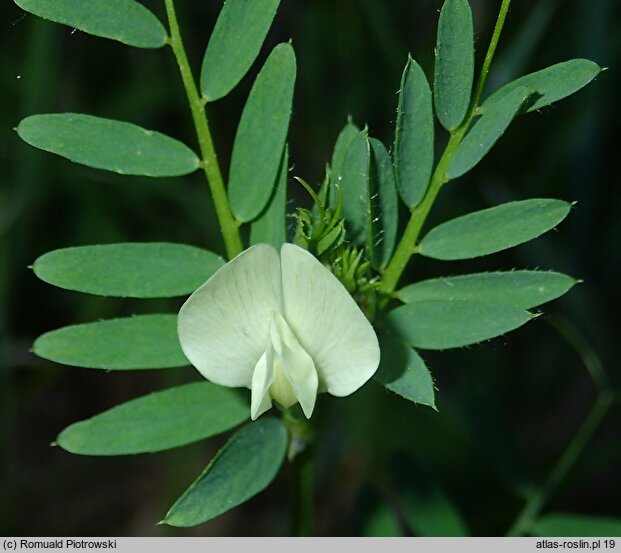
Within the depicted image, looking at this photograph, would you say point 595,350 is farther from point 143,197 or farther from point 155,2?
point 155,2

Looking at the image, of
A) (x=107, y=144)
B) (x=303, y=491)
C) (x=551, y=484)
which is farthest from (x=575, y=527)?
(x=107, y=144)

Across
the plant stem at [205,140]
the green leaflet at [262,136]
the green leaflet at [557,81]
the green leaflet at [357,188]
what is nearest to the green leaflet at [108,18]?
the plant stem at [205,140]

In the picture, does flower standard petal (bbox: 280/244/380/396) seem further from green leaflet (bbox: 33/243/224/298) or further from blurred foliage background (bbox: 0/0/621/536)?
blurred foliage background (bbox: 0/0/621/536)

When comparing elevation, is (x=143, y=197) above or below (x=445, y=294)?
below

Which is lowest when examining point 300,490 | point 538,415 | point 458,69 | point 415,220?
point 538,415

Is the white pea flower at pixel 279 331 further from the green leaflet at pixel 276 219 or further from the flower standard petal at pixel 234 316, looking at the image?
the green leaflet at pixel 276 219

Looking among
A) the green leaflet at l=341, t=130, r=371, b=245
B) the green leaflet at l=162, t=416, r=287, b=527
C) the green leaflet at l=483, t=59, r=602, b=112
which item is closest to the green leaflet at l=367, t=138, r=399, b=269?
the green leaflet at l=341, t=130, r=371, b=245
